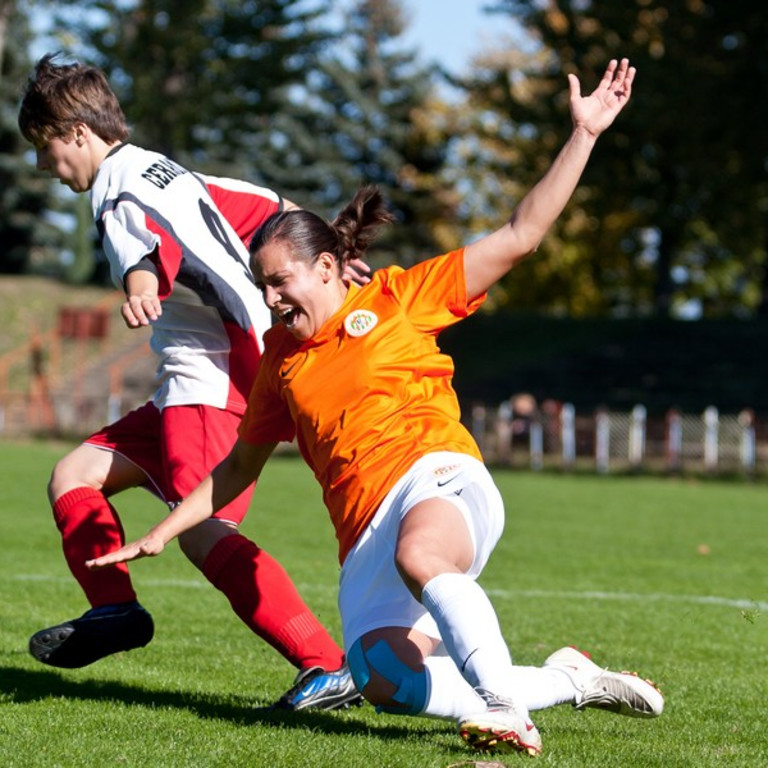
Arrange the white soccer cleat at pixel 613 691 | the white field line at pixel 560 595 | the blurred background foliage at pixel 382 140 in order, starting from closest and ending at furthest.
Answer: the white soccer cleat at pixel 613 691, the white field line at pixel 560 595, the blurred background foliage at pixel 382 140

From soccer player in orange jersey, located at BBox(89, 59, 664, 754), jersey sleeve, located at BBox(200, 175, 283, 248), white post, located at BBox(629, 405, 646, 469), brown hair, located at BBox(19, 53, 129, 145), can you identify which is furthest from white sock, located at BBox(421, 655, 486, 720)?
white post, located at BBox(629, 405, 646, 469)

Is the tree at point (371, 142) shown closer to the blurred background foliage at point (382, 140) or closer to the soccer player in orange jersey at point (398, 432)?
the blurred background foliage at point (382, 140)

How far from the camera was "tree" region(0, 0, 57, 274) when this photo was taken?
46.6m

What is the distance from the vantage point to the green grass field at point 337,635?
14.1ft

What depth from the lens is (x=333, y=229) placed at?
14.9ft

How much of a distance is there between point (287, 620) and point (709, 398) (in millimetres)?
30579

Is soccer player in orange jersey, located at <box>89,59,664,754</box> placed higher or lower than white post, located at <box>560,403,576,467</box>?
higher

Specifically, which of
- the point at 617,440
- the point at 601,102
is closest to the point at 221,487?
the point at 601,102

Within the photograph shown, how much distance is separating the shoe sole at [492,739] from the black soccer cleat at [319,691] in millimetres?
1235

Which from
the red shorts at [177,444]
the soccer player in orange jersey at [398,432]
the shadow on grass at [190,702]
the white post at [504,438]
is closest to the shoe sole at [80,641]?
the shadow on grass at [190,702]

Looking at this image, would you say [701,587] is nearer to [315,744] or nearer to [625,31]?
[315,744]

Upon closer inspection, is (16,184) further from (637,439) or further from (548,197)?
(548,197)

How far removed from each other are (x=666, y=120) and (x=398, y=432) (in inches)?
1310

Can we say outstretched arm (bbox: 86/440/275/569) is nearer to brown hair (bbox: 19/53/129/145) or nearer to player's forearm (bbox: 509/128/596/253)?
player's forearm (bbox: 509/128/596/253)
